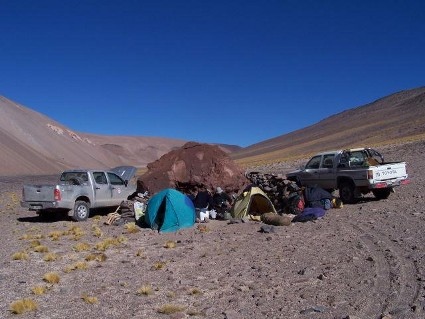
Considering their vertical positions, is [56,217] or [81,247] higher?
[56,217]

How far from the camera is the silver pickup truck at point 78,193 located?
16094 millimetres

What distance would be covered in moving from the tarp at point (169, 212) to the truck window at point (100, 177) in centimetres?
358

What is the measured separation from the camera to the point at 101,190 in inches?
685

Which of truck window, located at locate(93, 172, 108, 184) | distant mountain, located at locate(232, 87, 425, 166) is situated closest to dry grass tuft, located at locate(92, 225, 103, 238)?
truck window, located at locate(93, 172, 108, 184)

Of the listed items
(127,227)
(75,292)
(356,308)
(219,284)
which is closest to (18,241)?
(127,227)

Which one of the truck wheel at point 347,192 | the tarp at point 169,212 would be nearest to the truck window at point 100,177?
the tarp at point 169,212

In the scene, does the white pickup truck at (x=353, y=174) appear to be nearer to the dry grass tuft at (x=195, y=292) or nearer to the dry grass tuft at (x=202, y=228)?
the dry grass tuft at (x=202, y=228)

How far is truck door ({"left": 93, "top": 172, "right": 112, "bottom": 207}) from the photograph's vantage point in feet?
56.6

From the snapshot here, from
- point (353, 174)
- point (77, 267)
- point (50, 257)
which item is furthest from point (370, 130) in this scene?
point (77, 267)

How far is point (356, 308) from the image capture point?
6.42 metres

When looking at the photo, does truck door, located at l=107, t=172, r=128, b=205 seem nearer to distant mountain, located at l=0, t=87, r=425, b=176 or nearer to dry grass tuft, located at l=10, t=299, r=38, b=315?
dry grass tuft, located at l=10, t=299, r=38, b=315

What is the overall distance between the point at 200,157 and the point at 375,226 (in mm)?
8748

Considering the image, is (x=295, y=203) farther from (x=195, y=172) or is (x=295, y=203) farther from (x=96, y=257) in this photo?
(x=96, y=257)

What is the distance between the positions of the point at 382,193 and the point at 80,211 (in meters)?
10.2
